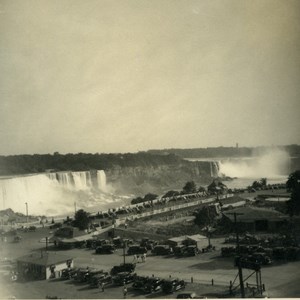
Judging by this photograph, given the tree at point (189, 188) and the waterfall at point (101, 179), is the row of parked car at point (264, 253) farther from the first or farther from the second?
the waterfall at point (101, 179)

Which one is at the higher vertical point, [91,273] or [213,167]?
[213,167]

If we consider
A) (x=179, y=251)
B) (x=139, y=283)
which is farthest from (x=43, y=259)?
(x=179, y=251)

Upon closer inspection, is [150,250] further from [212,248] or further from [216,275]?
[216,275]

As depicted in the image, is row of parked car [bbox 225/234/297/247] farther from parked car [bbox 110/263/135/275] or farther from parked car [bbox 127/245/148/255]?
parked car [bbox 110/263/135/275]

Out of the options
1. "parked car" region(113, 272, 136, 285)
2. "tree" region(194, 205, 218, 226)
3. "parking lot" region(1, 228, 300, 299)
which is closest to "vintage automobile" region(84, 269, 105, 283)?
"parking lot" region(1, 228, 300, 299)

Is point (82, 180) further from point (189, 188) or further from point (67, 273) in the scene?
point (67, 273)
